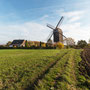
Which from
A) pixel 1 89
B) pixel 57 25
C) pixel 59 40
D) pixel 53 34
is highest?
pixel 57 25

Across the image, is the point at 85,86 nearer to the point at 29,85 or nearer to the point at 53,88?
the point at 53,88

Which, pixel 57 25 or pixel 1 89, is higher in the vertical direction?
pixel 57 25

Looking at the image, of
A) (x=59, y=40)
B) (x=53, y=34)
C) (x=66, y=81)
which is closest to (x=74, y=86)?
(x=66, y=81)

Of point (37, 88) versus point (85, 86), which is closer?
point (37, 88)

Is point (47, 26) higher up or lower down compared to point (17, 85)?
higher up

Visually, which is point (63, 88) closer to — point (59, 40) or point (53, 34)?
point (59, 40)

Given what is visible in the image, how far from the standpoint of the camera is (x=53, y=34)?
39.6 m

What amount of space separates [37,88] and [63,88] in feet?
3.63

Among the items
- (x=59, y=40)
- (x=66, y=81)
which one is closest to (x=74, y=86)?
(x=66, y=81)

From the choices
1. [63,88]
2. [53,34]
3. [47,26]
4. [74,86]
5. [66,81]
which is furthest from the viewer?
[47,26]

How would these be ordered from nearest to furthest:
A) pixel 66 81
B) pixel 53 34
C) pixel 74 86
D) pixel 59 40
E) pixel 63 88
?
pixel 63 88, pixel 74 86, pixel 66 81, pixel 59 40, pixel 53 34

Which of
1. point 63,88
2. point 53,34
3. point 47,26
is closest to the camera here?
point 63,88

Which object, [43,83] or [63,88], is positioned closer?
[63,88]

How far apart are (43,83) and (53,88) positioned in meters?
0.58
